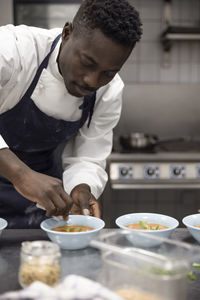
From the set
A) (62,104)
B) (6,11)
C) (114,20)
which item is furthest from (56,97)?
(6,11)

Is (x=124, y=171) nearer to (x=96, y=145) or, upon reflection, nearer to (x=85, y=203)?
(x=96, y=145)

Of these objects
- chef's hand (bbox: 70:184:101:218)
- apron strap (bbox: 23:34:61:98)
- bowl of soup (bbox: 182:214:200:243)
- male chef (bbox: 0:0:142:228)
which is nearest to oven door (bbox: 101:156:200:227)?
male chef (bbox: 0:0:142:228)

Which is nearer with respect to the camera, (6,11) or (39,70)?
(39,70)

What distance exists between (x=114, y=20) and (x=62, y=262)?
757 millimetres

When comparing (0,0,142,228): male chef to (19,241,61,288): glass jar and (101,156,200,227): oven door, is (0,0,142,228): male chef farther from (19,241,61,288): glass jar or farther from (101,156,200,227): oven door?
(101,156,200,227): oven door

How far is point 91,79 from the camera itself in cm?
138

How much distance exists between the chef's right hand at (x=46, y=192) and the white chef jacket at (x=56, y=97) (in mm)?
145

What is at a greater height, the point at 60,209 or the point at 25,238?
the point at 60,209

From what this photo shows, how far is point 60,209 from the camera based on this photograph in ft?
4.30

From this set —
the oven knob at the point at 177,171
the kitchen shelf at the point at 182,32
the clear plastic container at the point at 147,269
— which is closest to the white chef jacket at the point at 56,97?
the clear plastic container at the point at 147,269

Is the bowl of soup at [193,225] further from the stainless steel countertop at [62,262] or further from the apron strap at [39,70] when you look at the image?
the apron strap at [39,70]

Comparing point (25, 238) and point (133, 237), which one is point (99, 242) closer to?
point (133, 237)

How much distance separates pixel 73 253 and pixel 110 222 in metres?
1.64

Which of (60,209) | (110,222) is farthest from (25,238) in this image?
(110,222)
